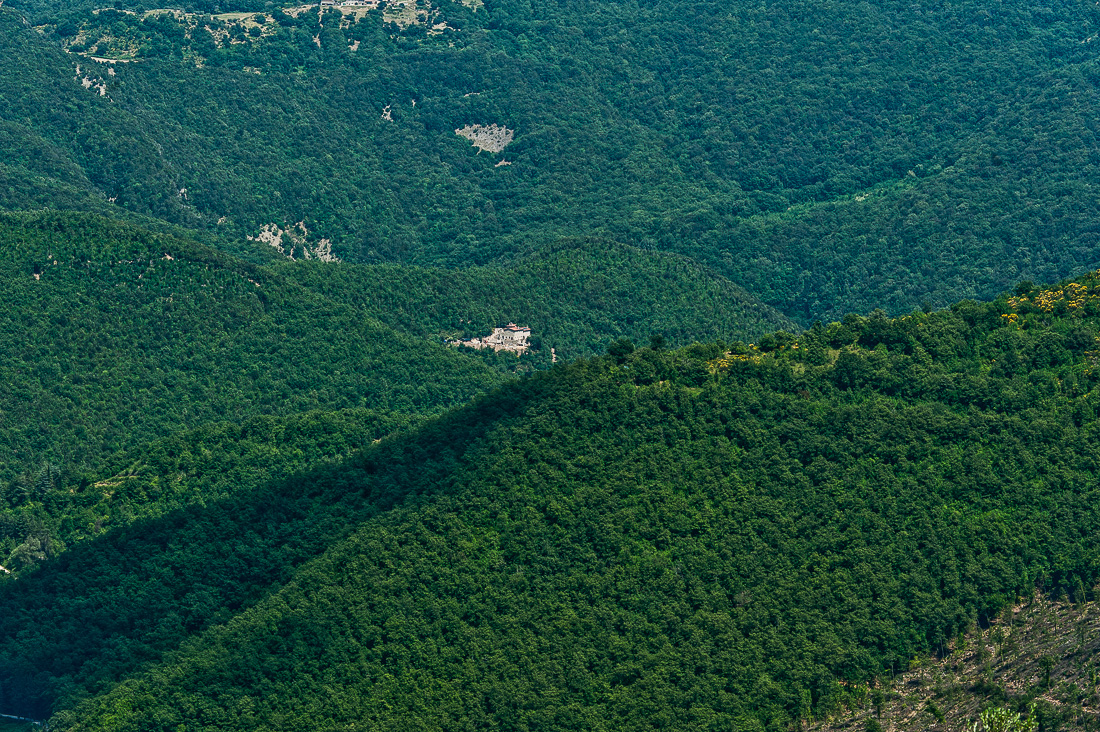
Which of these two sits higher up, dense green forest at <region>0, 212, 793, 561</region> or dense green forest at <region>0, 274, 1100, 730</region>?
dense green forest at <region>0, 274, 1100, 730</region>

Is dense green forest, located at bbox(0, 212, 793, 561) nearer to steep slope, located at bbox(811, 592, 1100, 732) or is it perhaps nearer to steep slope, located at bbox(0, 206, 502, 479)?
steep slope, located at bbox(0, 206, 502, 479)

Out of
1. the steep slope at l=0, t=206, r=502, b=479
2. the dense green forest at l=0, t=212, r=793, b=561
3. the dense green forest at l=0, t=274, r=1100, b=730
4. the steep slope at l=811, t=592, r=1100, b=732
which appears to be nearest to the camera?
the steep slope at l=811, t=592, r=1100, b=732

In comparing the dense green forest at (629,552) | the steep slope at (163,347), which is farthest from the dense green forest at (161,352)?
the dense green forest at (629,552)

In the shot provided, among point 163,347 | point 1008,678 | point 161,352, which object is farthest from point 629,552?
point 163,347

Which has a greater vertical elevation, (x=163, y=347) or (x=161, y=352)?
(x=163, y=347)

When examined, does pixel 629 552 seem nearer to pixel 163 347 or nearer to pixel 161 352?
pixel 161 352

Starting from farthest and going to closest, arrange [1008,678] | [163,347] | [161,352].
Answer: [163,347] → [161,352] → [1008,678]

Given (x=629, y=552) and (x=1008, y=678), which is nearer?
(x=1008, y=678)

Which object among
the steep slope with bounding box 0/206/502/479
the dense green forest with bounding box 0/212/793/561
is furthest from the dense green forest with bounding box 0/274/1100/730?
the steep slope with bounding box 0/206/502/479
